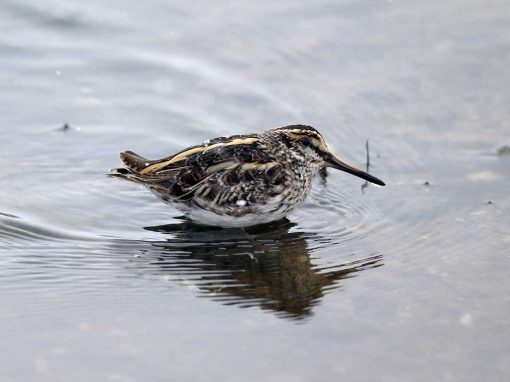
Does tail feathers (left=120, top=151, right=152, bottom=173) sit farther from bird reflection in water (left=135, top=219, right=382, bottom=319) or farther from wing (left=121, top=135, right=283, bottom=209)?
bird reflection in water (left=135, top=219, right=382, bottom=319)

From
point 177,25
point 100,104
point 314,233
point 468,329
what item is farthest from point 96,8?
point 468,329

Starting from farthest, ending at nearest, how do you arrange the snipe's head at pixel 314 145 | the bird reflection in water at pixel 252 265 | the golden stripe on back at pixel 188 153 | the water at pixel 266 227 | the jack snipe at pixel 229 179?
the snipe's head at pixel 314 145 < the golden stripe on back at pixel 188 153 < the jack snipe at pixel 229 179 < the bird reflection in water at pixel 252 265 < the water at pixel 266 227

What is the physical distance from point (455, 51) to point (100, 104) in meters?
4.21

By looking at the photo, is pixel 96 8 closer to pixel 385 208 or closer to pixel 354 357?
pixel 385 208

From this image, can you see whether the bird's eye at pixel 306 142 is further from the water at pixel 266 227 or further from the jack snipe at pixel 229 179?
the water at pixel 266 227

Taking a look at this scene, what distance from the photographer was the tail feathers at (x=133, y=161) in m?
10.1

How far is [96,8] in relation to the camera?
13.4m

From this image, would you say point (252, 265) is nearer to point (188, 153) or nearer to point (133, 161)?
point (188, 153)

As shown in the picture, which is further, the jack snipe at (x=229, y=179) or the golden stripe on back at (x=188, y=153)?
the golden stripe on back at (x=188, y=153)

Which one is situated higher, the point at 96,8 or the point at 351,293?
the point at 96,8

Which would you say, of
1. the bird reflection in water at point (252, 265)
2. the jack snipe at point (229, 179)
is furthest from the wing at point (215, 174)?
the bird reflection in water at point (252, 265)

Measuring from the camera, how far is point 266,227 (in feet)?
33.1

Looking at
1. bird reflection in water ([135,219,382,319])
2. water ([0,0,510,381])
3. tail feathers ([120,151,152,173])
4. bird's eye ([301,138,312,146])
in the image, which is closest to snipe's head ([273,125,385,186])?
bird's eye ([301,138,312,146])

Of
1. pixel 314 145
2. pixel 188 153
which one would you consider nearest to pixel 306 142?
pixel 314 145
